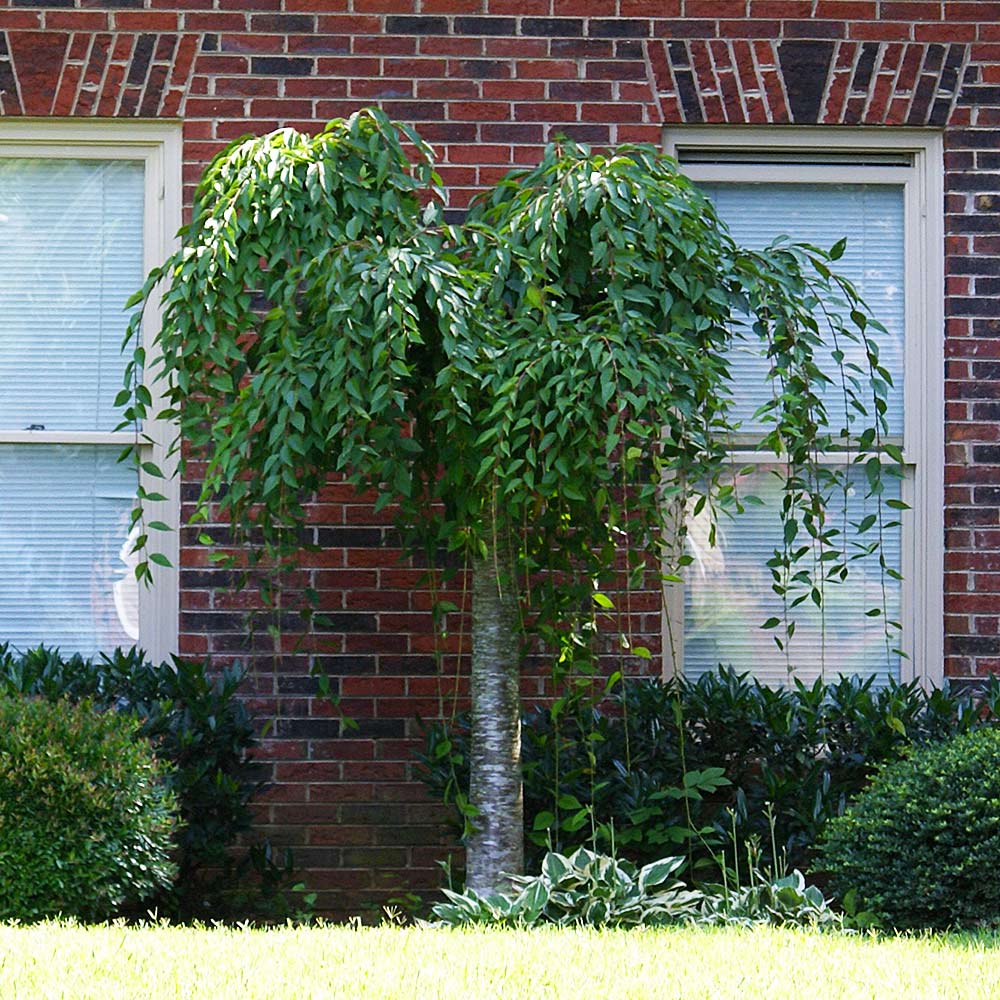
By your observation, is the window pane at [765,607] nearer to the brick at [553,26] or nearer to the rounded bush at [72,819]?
the brick at [553,26]

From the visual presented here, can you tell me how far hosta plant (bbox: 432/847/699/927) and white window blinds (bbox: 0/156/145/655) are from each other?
1.82m

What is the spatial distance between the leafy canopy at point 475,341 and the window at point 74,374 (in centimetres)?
101

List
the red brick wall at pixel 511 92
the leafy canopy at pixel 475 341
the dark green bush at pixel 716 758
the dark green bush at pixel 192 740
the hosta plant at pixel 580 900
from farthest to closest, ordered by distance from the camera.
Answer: the red brick wall at pixel 511 92 → the dark green bush at pixel 716 758 → the dark green bush at pixel 192 740 → the hosta plant at pixel 580 900 → the leafy canopy at pixel 475 341

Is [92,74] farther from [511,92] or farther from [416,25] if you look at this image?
[511,92]

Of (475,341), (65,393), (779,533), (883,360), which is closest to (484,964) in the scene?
(475,341)

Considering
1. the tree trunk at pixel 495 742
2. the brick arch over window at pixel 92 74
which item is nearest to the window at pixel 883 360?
the tree trunk at pixel 495 742

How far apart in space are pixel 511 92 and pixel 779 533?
1922mm

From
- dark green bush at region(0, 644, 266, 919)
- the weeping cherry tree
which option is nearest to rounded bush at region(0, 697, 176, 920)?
dark green bush at region(0, 644, 266, 919)

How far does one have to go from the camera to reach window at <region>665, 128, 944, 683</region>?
5.14m

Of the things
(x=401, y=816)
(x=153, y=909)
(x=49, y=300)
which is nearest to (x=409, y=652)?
(x=401, y=816)

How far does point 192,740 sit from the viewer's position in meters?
4.48

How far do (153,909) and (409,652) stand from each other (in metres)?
1.22

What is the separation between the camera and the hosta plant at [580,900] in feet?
12.7

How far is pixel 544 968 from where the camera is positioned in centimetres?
320
